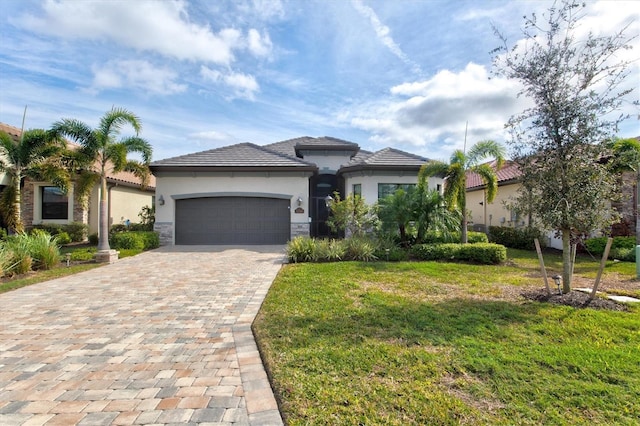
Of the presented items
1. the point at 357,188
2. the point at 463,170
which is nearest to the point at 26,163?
the point at 357,188

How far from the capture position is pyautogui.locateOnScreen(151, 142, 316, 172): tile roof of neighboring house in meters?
14.8

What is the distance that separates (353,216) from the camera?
12211mm

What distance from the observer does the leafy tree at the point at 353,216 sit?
12.0m

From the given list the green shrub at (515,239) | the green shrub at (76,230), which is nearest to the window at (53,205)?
the green shrub at (76,230)

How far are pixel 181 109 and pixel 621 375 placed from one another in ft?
51.2

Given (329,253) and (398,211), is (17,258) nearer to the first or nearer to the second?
(329,253)

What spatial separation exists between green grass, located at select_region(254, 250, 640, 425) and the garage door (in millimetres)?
9200

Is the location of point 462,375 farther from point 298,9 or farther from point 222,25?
point 222,25

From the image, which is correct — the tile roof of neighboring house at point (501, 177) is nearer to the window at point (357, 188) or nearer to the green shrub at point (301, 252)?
the window at point (357, 188)

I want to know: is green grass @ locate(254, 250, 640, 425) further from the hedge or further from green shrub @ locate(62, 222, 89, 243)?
green shrub @ locate(62, 222, 89, 243)

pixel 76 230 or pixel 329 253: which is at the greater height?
pixel 76 230

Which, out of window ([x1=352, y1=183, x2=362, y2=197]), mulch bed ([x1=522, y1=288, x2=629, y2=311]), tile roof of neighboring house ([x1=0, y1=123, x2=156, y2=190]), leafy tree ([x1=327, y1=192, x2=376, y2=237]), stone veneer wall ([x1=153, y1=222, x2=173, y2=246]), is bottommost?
mulch bed ([x1=522, y1=288, x2=629, y2=311])

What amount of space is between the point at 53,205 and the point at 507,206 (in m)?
19.8

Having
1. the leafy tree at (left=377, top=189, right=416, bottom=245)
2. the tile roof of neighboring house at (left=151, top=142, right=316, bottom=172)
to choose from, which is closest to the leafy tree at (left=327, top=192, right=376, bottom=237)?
the leafy tree at (left=377, top=189, right=416, bottom=245)
